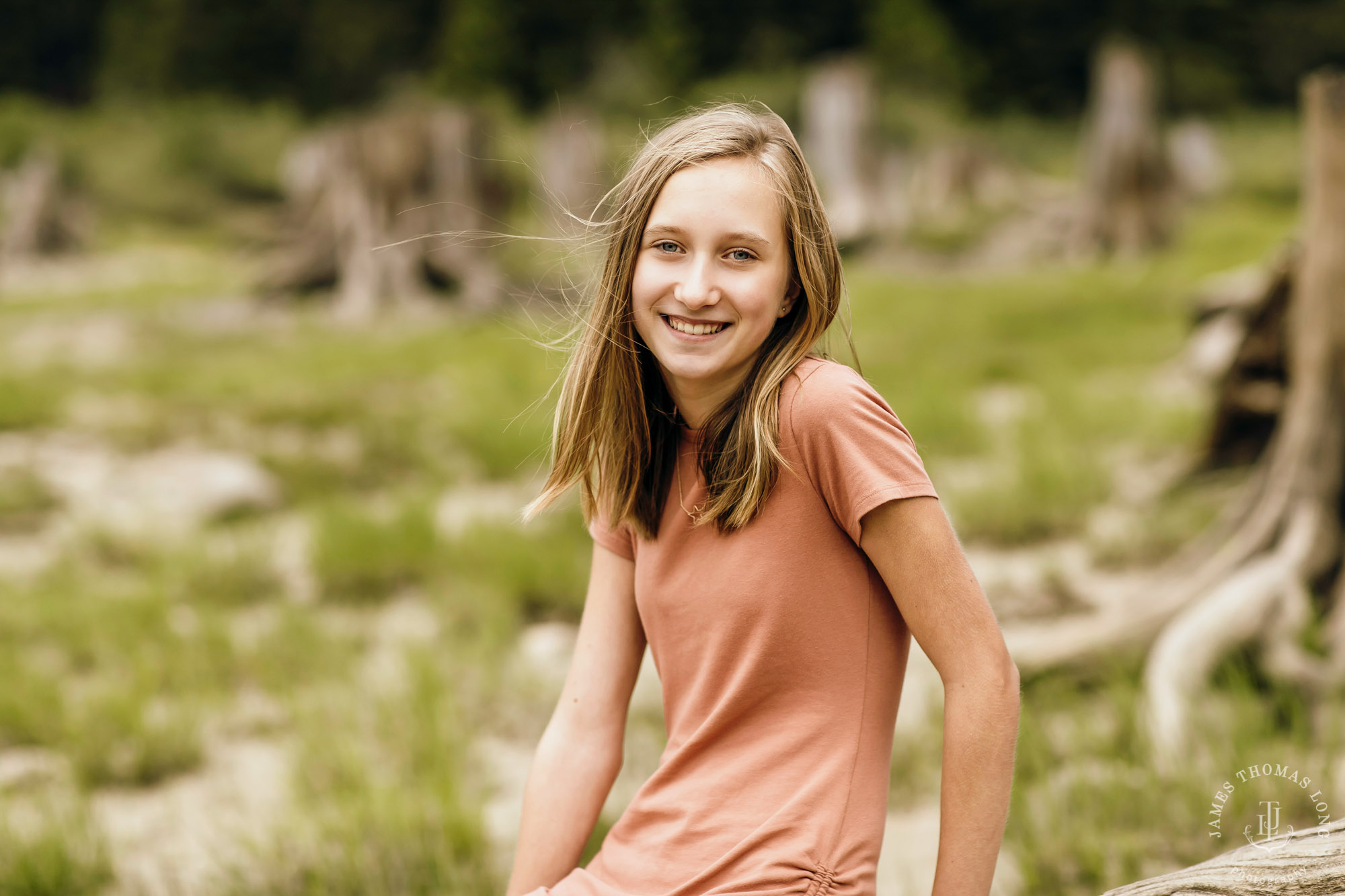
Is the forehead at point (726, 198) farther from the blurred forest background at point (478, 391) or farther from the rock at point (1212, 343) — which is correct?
the rock at point (1212, 343)

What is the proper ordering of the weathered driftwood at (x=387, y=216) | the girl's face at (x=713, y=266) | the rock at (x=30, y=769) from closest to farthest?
the girl's face at (x=713, y=266), the rock at (x=30, y=769), the weathered driftwood at (x=387, y=216)

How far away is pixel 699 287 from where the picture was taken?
1.12m

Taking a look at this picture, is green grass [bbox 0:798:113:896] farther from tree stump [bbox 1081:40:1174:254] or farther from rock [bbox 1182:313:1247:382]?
tree stump [bbox 1081:40:1174:254]

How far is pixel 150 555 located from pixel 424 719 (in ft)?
6.78

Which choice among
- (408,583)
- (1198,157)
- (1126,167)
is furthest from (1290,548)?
(1198,157)

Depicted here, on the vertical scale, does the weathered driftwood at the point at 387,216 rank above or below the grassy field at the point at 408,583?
above

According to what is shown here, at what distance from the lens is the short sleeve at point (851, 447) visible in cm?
104

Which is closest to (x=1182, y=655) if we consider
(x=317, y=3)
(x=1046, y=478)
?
(x=1046, y=478)

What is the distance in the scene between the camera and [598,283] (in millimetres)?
1259

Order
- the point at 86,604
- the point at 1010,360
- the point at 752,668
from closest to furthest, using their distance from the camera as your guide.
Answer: the point at 752,668 → the point at 86,604 → the point at 1010,360

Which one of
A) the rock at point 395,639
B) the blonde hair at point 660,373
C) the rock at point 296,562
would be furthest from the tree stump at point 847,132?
the blonde hair at point 660,373

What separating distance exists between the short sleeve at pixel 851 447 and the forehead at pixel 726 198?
0.16 m

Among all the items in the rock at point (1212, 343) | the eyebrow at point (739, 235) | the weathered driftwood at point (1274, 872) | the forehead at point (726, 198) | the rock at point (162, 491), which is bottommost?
the rock at point (162, 491)

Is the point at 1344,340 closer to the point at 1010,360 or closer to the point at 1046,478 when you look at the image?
the point at 1046,478
